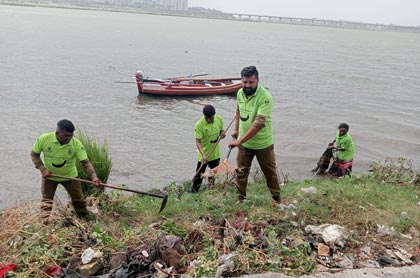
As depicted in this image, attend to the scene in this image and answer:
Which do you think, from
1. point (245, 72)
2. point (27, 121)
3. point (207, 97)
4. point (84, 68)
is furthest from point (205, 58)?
point (245, 72)

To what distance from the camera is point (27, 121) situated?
1575cm

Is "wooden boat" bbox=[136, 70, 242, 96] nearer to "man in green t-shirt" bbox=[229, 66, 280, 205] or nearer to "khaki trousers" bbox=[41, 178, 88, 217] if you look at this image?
"khaki trousers" bbox=[41, 178, 88, 217]

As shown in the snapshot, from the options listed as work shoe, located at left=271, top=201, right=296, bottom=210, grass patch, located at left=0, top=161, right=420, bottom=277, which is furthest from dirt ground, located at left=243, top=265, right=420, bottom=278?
work shoe, located at left=271, top=201, right=296, bottom=210

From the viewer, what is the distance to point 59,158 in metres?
6.04

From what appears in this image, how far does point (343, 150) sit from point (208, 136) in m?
4.32

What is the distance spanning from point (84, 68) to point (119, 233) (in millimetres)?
25189

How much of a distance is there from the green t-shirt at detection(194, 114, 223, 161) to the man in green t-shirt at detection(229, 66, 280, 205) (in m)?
1.27

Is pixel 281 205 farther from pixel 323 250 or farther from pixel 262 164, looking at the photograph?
pixel 323 250

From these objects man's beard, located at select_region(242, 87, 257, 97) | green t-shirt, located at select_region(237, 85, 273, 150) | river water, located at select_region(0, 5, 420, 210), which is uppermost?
man's beard, located at select_region(242, 87, 257, 97)

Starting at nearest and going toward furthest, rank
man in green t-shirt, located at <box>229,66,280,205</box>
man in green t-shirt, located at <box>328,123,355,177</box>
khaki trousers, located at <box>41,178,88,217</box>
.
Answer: man in green t-shirt, located at <box>229,66,280,205</box> → khaki trousers, located at <box>41,178,88,217</box> → man in green t-shirt, located at <box>328,123,355,177</box>

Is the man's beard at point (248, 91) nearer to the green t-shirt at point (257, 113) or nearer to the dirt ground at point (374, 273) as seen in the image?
the green t-shirt at point (257, 113)

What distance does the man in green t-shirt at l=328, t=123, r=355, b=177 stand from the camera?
10.2m

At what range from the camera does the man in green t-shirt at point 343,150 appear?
1019 cm

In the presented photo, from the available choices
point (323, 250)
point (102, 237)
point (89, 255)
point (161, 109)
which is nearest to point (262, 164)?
point (323, 250)
